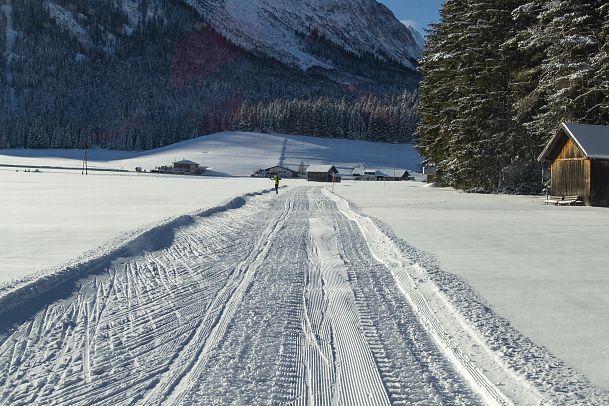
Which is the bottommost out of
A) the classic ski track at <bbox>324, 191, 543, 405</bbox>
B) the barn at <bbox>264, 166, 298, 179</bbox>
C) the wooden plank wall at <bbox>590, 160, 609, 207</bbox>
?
the classic ski track at <bbox>324, 191, 543, 405</bbox>

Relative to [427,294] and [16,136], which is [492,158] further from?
[16,136]

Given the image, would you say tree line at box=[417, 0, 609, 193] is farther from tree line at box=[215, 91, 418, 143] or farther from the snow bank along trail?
tree line at box=[215, 91, 418, 143]

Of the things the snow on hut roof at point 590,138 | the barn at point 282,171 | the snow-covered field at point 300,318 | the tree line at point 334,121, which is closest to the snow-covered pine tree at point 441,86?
the snow on hut roof at point 590,138

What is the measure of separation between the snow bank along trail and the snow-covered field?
0.9 inches

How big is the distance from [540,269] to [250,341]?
20.0 feet

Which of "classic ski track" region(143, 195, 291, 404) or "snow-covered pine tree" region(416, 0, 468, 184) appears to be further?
"snow-covered pine tree" region(416, 0, 468, 184)

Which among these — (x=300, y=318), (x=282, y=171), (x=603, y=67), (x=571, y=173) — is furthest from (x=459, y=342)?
(x=282, y=171)

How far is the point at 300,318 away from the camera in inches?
247

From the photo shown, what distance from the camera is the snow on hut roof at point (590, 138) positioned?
26000 mm

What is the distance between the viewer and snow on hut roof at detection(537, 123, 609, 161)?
2600 centimetres

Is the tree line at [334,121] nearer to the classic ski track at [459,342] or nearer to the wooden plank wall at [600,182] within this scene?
the wooden plank wall at [600,182]

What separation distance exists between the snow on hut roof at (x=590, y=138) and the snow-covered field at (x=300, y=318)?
1472 centimetres

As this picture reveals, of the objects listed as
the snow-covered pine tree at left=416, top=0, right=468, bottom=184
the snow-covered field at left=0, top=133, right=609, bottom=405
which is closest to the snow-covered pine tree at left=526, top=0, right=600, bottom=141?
the snow-covered pine tree at left=416, top=0, right=468, bottom=184

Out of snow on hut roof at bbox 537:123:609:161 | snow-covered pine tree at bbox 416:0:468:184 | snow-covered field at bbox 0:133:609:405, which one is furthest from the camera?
snow-covered pine tree at bbox 416:0:468:184
